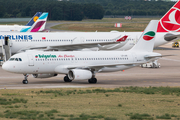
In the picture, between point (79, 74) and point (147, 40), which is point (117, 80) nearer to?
point (147, 40)

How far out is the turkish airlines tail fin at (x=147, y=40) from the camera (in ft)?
134

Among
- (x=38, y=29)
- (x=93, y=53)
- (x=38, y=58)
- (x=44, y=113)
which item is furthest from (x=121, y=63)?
(x=38, y=29)

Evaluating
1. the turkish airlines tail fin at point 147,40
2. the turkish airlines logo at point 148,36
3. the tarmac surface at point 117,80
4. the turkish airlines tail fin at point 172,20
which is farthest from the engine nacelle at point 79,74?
the turkish airlines tail fin at point 172,20

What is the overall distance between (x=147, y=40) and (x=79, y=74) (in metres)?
10.7

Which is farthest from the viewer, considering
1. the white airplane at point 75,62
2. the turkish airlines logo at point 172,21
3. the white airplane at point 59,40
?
the turkish airlines logo at point 172,21

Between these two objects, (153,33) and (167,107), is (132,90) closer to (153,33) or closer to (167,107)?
(167,107)

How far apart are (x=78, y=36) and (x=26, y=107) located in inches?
1481

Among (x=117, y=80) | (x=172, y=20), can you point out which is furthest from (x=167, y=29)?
(x=117, y=80)

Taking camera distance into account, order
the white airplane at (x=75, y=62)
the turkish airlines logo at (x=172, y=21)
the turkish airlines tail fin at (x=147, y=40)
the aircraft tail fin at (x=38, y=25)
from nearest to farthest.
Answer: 1. the white airplane at (x=75, y=62)
2. the turkish airlines tail fin at (x=147, y=40)
3. the turkish airlines logo at (x=172, y=21)
4. the aircraft tail fin at (x=38, y=25)

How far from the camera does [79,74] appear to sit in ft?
116

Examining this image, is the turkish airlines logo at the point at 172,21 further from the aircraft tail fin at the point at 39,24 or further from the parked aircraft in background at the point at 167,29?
Answer: the aircraft tail fin at the point at 39,24

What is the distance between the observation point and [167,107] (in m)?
22.0

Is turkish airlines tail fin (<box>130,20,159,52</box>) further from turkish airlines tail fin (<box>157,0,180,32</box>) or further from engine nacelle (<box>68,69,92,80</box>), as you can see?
turkish airlines tail fin (<box>157,0,180,32</box>)

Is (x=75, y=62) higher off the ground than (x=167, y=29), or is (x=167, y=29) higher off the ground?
Answer: (x=167, y=29)
